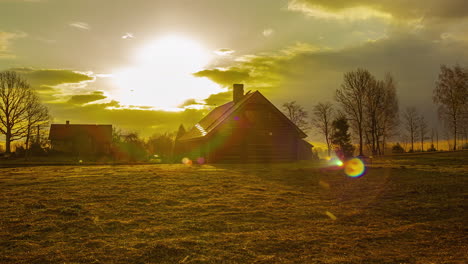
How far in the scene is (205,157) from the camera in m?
30.4

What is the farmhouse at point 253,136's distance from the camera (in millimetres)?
28906

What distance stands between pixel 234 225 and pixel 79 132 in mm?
57300

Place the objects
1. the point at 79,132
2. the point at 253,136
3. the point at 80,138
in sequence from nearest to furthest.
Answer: the point at 253,136
the point at 80,138
the point at 79,132

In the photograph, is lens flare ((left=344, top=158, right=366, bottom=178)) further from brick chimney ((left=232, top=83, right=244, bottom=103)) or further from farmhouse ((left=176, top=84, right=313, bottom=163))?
brick chimney ((left=232, top=83, right=244, bottom=103))

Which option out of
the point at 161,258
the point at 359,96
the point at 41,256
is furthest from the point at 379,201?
the point at 359,96

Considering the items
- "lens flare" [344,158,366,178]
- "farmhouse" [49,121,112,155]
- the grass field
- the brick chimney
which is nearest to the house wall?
the brick chimney

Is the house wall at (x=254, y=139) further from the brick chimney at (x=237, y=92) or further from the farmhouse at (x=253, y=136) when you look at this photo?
the brick chimney at (x=237, y=92)

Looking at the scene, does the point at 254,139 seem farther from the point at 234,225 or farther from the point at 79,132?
the point at 79,132

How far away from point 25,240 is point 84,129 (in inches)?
2293

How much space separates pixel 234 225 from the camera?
7.22m

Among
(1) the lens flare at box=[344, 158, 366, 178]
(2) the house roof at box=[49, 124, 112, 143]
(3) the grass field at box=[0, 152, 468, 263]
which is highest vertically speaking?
(2) the house roof at box=[49, 124, 112, 143]

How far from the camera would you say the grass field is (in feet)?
17.8

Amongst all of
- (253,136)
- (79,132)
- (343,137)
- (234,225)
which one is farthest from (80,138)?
(234,225)

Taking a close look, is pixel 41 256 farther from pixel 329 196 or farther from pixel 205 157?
pixel 205 157
